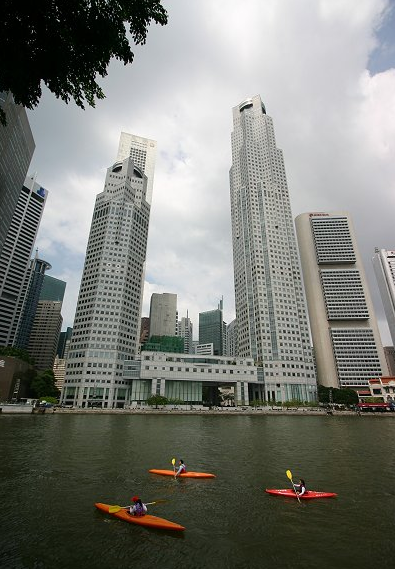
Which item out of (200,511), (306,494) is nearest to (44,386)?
(200,511)

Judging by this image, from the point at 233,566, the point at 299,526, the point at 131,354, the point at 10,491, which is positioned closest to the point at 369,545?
the point at 299,526

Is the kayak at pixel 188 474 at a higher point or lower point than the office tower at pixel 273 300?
lower

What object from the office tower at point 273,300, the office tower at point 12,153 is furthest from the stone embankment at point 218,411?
the office tower at point 12,153

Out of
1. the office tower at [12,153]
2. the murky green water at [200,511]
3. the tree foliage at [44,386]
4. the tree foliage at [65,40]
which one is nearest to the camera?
the tree foliage at [65,40]

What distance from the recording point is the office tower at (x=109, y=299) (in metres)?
141

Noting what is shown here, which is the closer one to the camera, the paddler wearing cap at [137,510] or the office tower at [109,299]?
the paddler wearing cap at [137,510]

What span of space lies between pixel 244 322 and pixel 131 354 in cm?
6640

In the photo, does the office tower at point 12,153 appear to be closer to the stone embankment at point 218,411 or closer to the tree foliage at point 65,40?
the stone embankment at point 218,411

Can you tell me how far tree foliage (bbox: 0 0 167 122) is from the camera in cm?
1083

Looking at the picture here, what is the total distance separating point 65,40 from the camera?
11469mm

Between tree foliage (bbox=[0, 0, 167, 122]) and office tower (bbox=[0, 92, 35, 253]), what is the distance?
116365 mm

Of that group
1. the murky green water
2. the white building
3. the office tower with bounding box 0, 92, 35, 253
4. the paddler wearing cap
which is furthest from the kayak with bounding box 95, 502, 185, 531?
the office tower with bounding box 0, 92, 35, 253

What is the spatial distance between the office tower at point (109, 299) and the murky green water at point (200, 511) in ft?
352

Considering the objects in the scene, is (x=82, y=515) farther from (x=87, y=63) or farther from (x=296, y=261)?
(x=296, y=261)
